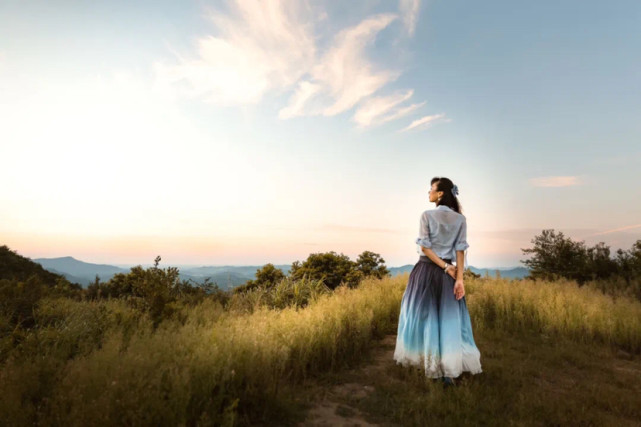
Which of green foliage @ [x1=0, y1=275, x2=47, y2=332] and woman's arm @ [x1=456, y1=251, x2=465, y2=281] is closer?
woman's arm @ [x1=456, y1=251, x2=465, y2=281]

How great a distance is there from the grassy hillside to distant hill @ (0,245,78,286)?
483 inches

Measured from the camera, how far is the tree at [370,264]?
51.7 feet

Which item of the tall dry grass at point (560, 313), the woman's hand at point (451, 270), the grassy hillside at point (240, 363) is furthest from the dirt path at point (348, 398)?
the tall dry grass at point (560, 313)

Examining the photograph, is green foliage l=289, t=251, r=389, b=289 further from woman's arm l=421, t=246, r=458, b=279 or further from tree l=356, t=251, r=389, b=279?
woman's arm l=421, t=246, r=458, b=279

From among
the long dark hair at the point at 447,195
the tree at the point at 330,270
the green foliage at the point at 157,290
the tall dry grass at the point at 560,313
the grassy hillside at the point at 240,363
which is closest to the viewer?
the grassy hillside at the point at 240,363

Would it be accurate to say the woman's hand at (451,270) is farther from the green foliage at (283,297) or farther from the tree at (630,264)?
the tree at (630,264)

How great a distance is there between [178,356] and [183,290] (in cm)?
650

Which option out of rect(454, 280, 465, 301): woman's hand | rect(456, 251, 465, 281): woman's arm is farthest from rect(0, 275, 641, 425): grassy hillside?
rect(456, 251, 465, 281): woman's arm

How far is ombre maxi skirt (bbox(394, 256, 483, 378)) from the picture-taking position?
194 inches

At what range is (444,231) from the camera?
5.14 meters

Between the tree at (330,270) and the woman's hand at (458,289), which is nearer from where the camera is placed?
the woman's hand at (458,289)

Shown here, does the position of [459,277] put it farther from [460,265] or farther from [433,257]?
[433,257]

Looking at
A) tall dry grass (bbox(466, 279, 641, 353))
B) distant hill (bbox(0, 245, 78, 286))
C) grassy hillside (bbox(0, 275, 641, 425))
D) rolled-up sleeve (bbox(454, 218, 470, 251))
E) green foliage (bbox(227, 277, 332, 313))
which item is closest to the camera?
grassy hillside (bbox(0, 275, 641, 425))

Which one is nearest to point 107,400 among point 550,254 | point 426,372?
point 426,372
